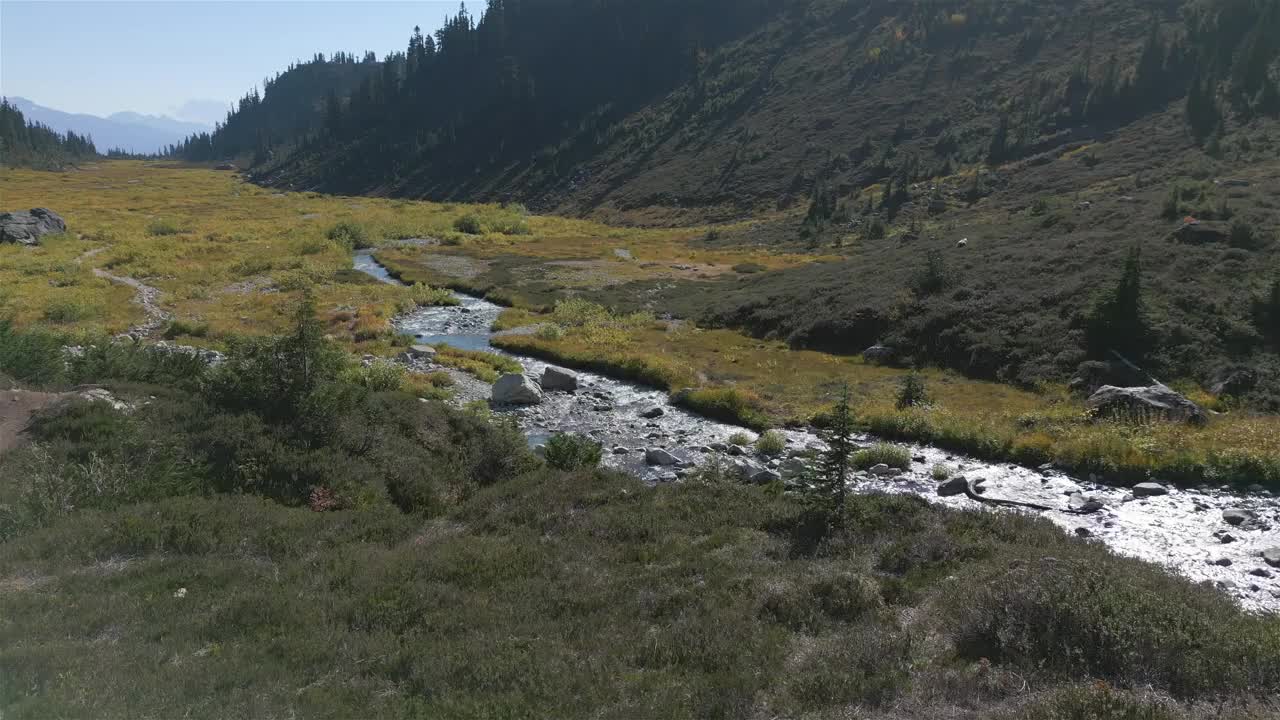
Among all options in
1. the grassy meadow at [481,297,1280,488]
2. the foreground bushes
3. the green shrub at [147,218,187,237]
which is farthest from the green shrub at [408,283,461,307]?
the green shrub at [147,218,187,237]

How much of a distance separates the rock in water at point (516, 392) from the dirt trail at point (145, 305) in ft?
70.2

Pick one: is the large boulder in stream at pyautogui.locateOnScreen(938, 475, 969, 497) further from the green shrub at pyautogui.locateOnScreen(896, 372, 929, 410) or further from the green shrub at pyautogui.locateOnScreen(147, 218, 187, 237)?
the green shrub at pyautogui.locateOnScreen(147, 218, 187, 237)

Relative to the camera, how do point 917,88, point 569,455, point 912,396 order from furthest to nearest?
1. point 917,88
2. point 912,396
3. point 569,455

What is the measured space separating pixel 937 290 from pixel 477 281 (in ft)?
120

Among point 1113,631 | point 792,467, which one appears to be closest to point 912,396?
point 792,467

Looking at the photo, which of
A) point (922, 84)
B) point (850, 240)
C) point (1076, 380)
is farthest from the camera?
point (922, 84)

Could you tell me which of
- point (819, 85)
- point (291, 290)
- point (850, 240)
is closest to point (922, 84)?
point (819, 85)

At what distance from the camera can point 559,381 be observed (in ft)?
101

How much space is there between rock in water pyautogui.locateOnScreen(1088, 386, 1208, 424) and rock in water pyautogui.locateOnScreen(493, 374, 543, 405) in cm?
2050

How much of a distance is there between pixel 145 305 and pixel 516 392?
31.6 meters

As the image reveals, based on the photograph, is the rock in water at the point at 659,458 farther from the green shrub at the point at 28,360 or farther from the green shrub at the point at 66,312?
the green shrub at the point at 66,312

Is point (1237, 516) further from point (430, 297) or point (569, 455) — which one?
point (430, 297)

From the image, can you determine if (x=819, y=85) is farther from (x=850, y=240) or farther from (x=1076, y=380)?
(x=1076, y=380)

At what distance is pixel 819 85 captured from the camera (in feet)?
496
